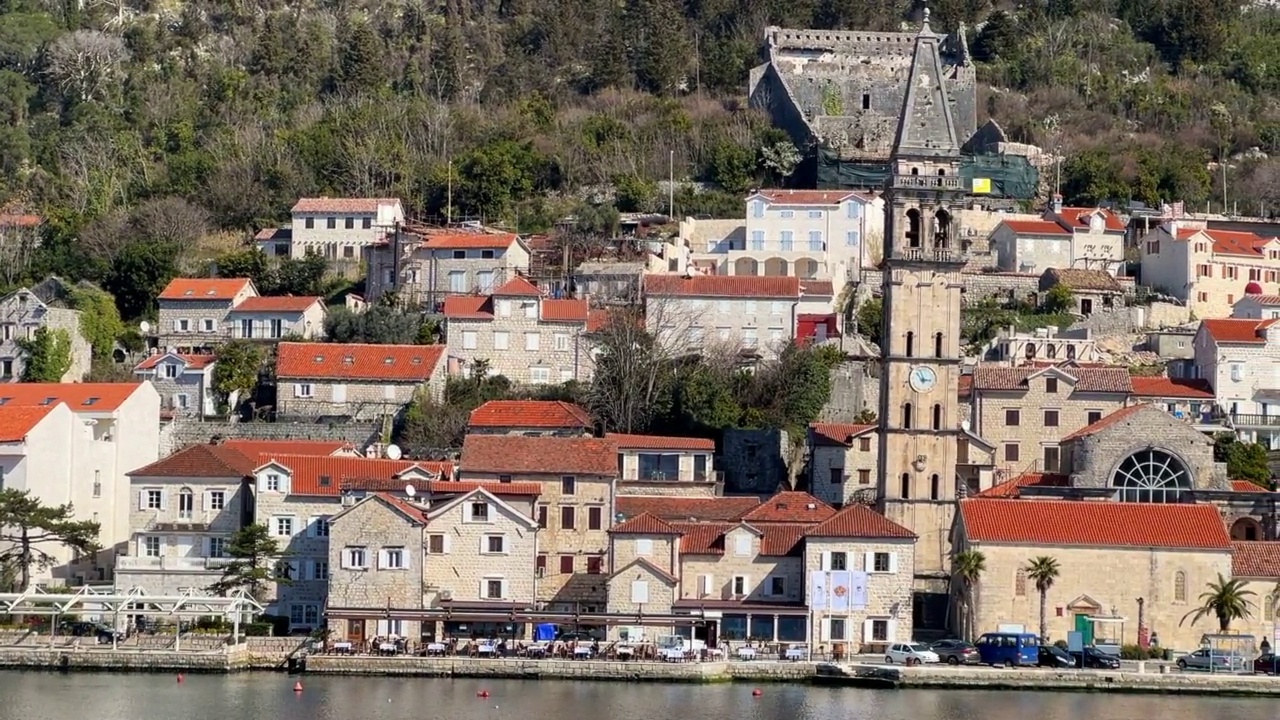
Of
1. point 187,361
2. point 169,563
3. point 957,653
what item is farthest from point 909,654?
point 187,361

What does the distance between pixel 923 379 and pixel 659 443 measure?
8232mm

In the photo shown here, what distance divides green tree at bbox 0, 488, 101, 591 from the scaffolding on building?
2323 mm

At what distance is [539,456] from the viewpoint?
71.9 m

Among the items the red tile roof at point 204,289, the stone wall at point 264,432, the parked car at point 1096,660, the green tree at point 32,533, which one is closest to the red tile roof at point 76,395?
the stone wall at point 264,432

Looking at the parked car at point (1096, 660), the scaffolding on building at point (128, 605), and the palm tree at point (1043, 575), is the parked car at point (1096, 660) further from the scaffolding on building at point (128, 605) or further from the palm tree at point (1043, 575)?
the scaffolding on building at point (128, 605)

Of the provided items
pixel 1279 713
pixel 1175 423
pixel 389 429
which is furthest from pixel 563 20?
pixel 1279 713

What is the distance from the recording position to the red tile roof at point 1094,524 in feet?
221

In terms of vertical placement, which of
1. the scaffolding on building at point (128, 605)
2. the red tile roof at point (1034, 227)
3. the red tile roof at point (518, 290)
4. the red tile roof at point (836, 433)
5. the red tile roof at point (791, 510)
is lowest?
the scaffolding on building at point (128, 605)

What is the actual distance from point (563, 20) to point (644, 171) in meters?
19.7

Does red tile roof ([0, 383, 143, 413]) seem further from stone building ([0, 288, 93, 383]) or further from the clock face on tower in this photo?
the clock face on tower

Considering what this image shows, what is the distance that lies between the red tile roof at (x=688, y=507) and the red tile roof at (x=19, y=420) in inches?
637

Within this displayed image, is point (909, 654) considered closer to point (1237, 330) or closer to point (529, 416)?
point (529, 416)

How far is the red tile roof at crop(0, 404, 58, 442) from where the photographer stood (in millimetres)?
74000

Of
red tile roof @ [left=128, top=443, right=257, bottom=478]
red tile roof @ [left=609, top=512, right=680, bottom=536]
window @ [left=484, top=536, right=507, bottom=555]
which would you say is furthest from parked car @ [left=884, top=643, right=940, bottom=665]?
red tile roof @ [left=128, top=443, right=257, bottom=478]
